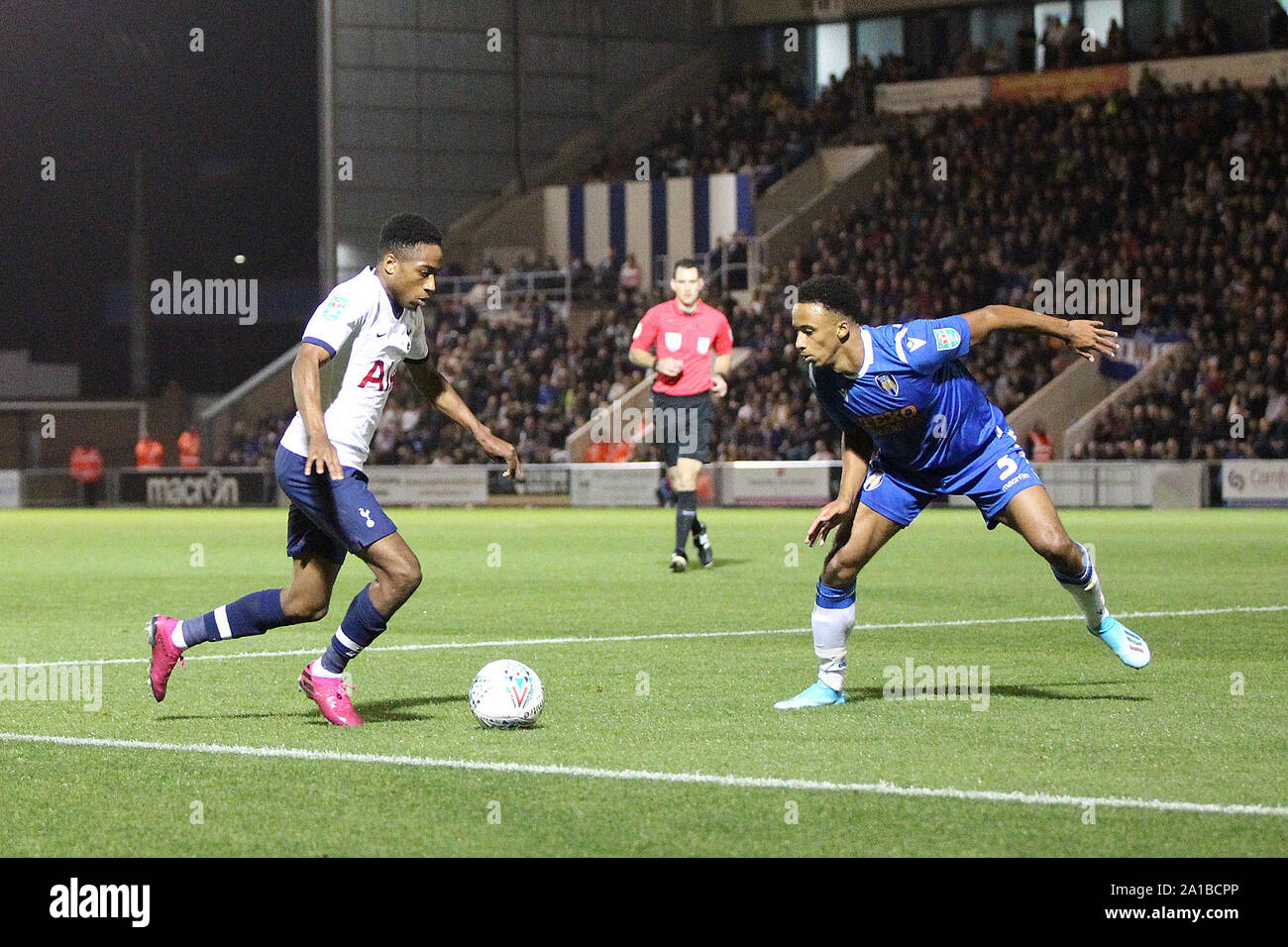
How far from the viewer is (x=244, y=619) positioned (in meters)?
7.59

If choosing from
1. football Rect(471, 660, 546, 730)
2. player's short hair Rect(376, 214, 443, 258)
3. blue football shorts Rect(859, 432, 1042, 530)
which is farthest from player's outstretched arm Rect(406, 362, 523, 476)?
blue football shorts Rect(859, 432, 1042, 530)

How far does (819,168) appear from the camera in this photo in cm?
4109

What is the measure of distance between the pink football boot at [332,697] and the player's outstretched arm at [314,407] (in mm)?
879

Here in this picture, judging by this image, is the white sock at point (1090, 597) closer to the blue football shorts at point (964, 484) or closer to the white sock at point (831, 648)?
the blue football shorts at point (964, 484)

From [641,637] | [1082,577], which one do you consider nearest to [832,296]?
[1082,577]

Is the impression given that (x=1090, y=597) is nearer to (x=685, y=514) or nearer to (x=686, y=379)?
(x=685, y=514)

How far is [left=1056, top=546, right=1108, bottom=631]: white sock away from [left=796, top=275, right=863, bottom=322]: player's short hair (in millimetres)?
1524

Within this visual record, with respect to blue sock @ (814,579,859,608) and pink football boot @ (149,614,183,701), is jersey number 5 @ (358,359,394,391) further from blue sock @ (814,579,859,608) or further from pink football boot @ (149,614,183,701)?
blue sock @ (814,579,859,608)

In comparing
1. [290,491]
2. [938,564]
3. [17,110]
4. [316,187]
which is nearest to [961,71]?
[316,187]

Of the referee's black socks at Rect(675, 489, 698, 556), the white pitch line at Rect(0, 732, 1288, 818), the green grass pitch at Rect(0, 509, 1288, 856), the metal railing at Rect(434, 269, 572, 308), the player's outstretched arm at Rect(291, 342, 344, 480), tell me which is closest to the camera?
the green grass pitch at Rect(0, 509, 1288, 856)

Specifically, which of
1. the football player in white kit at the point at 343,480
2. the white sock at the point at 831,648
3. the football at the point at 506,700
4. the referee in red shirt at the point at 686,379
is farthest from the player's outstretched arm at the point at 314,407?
the referee in red shirt at the point at 686,379

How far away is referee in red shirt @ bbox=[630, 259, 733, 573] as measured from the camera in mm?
15656

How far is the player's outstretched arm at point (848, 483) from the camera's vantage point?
25.4 feet
